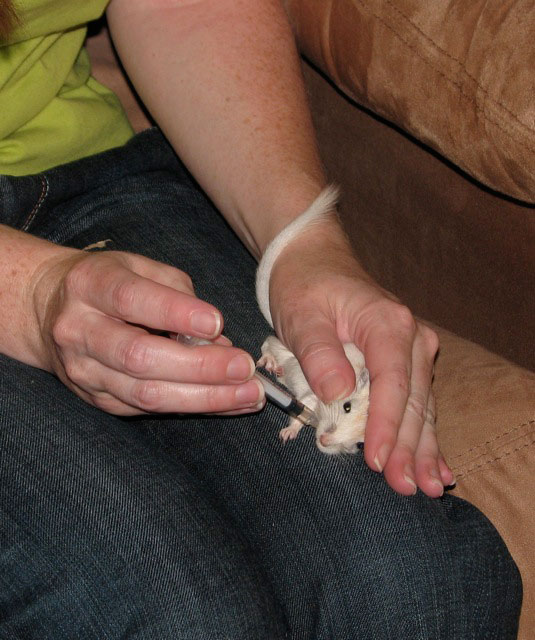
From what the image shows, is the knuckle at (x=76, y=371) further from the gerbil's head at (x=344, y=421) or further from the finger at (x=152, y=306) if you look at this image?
the gerbil's head at (x=344, y=421)

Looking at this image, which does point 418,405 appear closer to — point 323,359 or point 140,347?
point 323,359

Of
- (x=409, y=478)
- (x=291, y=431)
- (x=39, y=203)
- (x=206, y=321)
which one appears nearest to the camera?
(x=206, y=321)

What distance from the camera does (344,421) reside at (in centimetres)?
116

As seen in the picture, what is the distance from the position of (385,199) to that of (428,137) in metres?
0.28

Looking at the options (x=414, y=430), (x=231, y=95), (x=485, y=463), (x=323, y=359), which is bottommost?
(x=485, y=463)

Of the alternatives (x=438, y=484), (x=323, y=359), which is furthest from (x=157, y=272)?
(x=438, y=484)

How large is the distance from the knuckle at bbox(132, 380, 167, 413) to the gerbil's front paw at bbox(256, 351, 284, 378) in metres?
0.26

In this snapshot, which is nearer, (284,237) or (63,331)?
(63,331)

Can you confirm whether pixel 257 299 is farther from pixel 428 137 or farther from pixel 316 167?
pixel 428 137

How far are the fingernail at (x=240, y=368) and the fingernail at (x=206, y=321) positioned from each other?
0.15 ft

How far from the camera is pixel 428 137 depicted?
1289 mm

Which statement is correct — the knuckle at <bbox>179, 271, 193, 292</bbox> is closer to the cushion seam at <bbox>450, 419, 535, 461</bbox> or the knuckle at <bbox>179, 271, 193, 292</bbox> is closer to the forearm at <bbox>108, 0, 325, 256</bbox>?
the forearm at <bbox>108, 0, 325, 256</bbox>

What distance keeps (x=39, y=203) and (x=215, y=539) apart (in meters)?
0.61

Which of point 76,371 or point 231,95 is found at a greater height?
point 231,95
